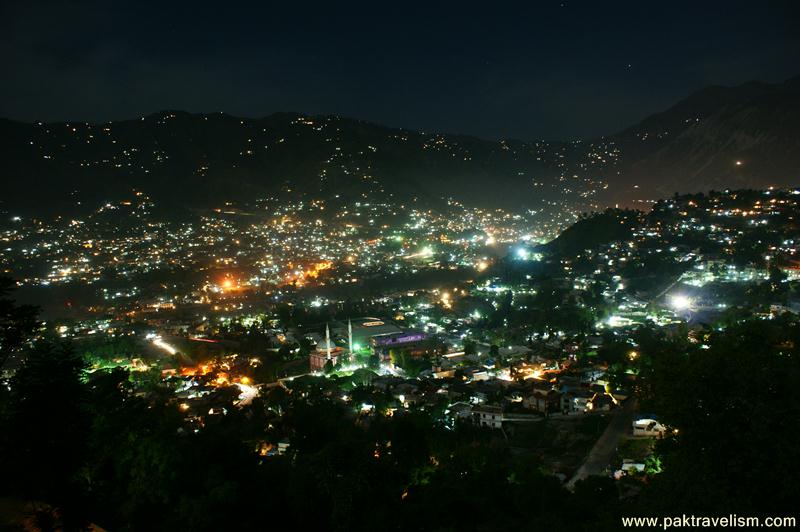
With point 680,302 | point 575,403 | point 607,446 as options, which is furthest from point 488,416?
point 680,302

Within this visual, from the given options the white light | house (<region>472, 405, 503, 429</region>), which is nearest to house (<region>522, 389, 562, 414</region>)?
house (<region>472, 405, 503, 429</region>)

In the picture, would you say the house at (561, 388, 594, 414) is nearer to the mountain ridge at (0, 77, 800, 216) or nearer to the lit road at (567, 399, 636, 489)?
the lit road at (567, 399, 636, 489)

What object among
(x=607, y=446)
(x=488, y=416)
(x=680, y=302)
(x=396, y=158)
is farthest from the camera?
(x=396, y=158)

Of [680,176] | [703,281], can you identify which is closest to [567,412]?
[703,281]

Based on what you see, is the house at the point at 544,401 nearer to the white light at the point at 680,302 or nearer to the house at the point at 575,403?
the house at the point at 575,403

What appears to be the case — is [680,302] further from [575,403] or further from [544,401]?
[544,401]

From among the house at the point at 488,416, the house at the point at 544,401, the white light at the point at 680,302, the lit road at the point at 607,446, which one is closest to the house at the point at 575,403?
the house at the point at 544,401

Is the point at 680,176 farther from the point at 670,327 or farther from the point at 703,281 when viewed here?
the point at 670,327

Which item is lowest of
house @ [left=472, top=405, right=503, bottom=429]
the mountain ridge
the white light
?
house @ [left=472, top=405, right=503, bottom=429]
